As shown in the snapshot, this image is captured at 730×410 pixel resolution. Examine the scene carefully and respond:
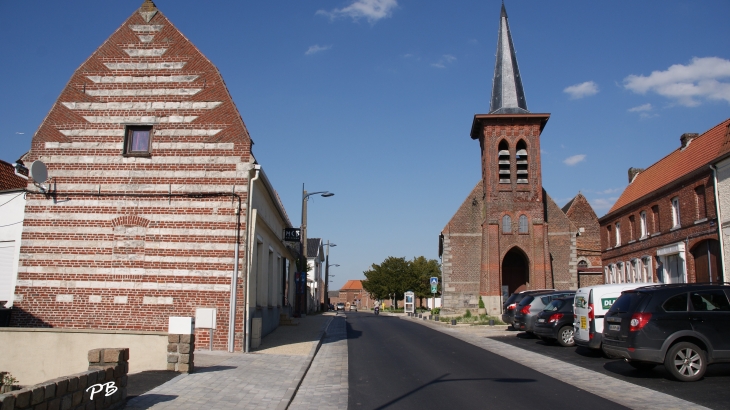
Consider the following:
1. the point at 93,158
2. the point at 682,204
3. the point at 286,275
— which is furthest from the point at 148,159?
the point at 682,204

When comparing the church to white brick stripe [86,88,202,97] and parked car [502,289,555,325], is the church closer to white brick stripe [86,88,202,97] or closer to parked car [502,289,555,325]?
parked car [502,289,555,325]

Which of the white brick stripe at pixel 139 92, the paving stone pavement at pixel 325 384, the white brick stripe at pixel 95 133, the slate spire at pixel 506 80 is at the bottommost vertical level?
the paving stone pavement at pixel 325 384

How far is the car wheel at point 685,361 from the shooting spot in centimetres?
1087

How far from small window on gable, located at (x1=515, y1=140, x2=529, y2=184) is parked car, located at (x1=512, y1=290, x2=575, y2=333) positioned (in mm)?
21648

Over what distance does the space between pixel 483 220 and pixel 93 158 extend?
31.0m

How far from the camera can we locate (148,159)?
53.3 feet

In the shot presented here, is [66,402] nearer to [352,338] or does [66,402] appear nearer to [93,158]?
[93,158]

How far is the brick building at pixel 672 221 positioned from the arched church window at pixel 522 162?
259 inches

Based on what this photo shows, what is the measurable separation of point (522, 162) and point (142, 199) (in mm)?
31373

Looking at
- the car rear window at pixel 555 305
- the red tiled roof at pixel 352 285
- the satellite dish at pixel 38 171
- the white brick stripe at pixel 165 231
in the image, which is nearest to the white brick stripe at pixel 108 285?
the white brick stripe at pixel 165 231

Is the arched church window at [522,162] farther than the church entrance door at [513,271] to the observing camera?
No

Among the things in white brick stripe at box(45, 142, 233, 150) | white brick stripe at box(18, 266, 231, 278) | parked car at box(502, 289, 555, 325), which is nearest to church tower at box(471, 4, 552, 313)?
parked car at box(502, 289, 555, 325)

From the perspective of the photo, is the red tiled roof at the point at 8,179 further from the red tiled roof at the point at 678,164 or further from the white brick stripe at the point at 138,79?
the red tiled roof at the point at 678,164

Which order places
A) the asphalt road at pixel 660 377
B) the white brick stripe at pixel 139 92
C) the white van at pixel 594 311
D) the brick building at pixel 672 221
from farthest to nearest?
the brick building at pixel 672 221 < the white brick stripe at pixel 139 92 < the white van at pixel 594 311 < the asphalt road at pixel 660 377
